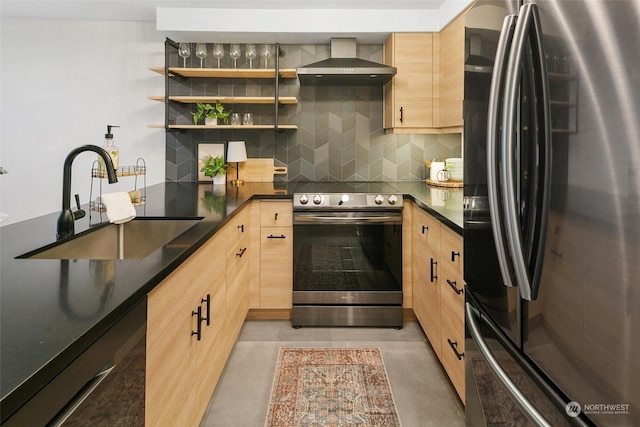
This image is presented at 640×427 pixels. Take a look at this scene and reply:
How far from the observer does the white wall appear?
339 centimetres

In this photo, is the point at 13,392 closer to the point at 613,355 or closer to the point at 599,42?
the point at 613,355

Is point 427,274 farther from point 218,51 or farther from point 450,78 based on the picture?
point 218,51

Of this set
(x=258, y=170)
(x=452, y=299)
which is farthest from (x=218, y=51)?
(x=452, y=299)

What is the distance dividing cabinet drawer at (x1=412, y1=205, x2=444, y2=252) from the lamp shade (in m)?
1.44

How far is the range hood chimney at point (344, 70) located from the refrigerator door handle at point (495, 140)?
2.11 meters

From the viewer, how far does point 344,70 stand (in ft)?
9.75

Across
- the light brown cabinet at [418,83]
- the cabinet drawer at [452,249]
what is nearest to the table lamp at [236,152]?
the light brown cabinet at [418,83]

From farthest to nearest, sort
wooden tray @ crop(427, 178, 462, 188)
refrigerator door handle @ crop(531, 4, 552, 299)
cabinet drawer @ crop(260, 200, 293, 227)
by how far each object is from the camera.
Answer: wooden tray @ crop(427, 178, 462, 188) → cabinet drawer @ crop(260, 200, 293, 227) → refrigerator door handle @ crop(531, 4, 552, 299)

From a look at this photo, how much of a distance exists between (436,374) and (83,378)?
1.97 m

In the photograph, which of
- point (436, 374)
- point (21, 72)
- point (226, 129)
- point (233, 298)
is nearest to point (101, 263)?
point (233, 298)

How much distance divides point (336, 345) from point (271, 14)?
242cm

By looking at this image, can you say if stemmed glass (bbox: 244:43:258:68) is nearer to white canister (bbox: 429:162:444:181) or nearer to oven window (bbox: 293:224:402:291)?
oven window (bbox: 293:224:402:291)

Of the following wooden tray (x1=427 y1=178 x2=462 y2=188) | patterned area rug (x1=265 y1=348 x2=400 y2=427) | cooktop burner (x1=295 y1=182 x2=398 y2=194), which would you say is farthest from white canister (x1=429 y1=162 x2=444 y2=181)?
patterned area rug (x1=265 y1=348 x2=400 y2=427)

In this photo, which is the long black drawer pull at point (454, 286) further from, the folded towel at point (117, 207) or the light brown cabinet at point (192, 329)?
the folded towel at point (117, 207)
